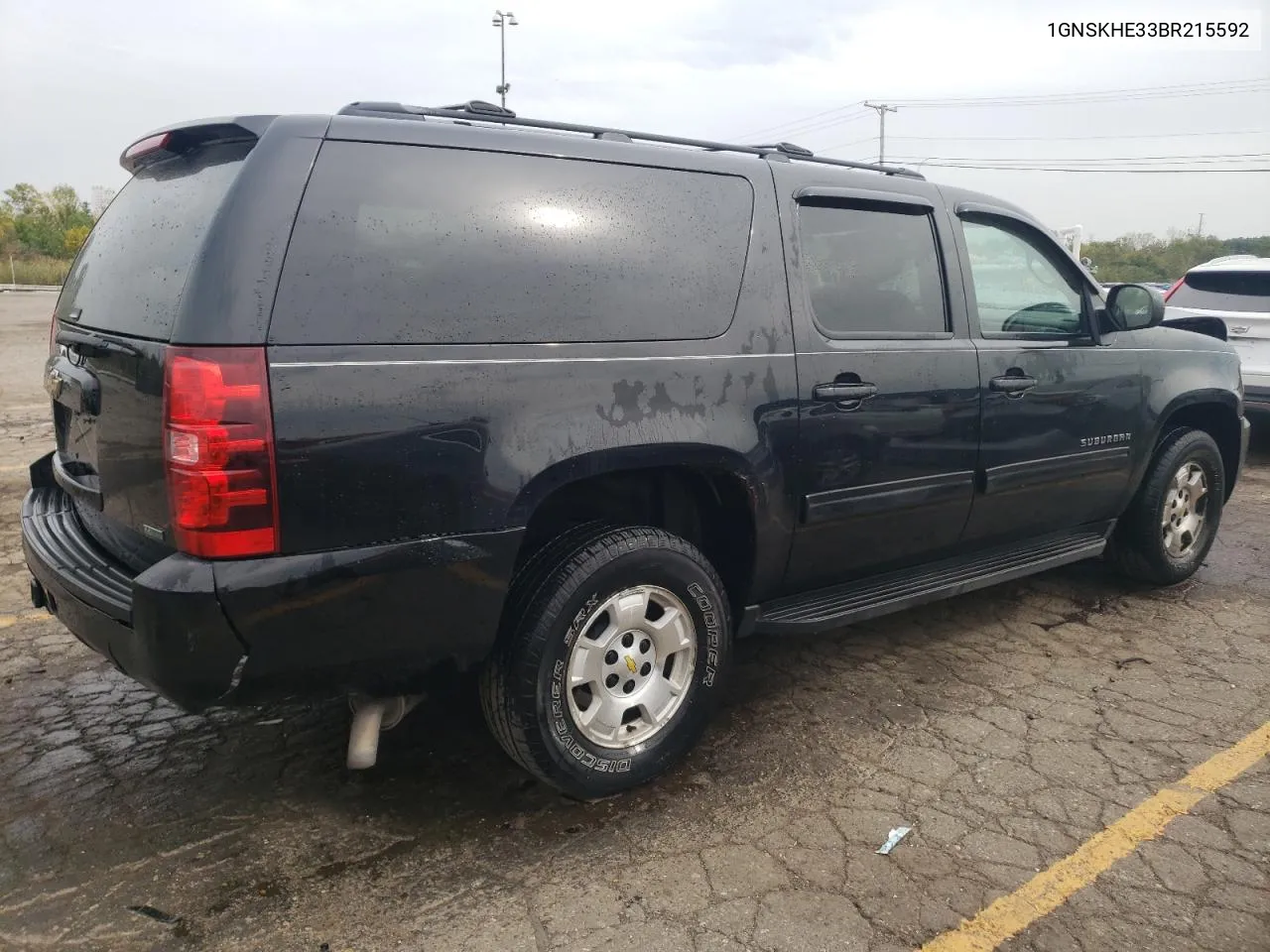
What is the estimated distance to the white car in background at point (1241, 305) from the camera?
26.2ft

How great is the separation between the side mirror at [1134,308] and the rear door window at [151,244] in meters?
3.59

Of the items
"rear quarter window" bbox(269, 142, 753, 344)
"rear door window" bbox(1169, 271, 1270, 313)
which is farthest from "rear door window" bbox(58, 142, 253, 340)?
"rear door window" bbox(1169, 271, 1270, 313)

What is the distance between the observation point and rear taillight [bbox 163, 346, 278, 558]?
2.18 meters

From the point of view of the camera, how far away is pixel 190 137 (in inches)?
103

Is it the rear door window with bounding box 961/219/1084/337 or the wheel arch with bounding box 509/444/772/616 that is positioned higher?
the rear door window with bounding box 961/219/1084/337

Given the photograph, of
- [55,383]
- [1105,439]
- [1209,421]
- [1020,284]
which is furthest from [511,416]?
[1209,421]

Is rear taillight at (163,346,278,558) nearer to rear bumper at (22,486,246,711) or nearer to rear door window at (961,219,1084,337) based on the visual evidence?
rear bumper at (22,486,246,711)

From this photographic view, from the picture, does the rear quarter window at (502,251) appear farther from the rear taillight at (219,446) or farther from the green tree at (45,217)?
the green tree at (45,217)

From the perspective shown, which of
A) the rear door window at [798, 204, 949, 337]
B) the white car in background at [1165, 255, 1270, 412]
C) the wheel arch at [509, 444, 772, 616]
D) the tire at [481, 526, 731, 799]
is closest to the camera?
the tire at [481, 526, 731, 799]

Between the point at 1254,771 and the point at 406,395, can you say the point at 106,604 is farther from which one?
the point at 1254,771

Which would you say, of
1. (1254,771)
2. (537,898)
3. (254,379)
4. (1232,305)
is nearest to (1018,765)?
(1254,771)

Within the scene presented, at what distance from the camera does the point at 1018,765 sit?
3.11m

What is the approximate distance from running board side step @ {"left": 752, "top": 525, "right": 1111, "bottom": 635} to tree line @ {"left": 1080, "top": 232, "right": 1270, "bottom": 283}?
43.4 meters

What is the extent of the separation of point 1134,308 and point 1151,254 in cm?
5461
